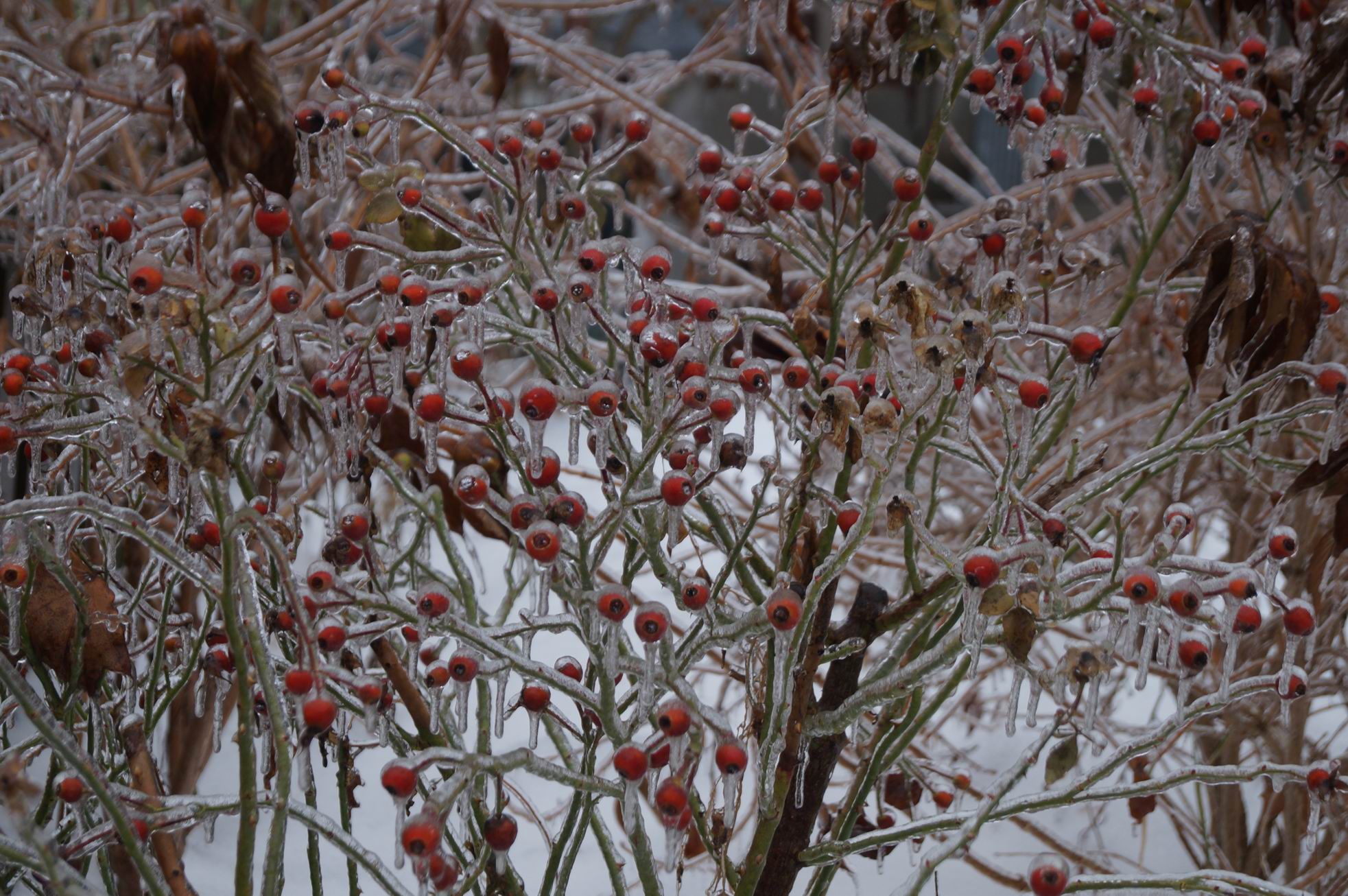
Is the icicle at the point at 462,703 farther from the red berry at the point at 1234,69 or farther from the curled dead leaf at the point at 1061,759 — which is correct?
the red berry at the point at 1234,69

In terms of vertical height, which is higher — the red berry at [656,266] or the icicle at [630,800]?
the red berry at [656,266]

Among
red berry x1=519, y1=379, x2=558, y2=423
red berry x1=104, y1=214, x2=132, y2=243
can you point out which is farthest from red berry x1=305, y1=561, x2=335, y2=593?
red berry x1=104, y1=214, x2=132, y2=243

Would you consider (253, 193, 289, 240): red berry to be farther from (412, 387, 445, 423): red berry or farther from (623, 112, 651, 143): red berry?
(623, 112, 651, 143): red berry

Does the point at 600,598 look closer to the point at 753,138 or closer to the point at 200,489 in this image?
the point at 200,489

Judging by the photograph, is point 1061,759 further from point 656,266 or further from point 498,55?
point 498,55

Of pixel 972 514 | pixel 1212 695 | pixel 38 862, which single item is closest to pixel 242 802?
pixel 38 862

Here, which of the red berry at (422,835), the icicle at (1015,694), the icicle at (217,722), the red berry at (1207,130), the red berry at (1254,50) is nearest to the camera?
the red berry at (422,835)

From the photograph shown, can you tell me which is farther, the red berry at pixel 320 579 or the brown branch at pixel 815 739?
the brown branch at pixel 815 739

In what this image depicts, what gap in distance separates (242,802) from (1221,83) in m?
0.66

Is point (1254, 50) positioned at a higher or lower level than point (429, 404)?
higher

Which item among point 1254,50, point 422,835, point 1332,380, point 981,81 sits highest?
point 1254,50

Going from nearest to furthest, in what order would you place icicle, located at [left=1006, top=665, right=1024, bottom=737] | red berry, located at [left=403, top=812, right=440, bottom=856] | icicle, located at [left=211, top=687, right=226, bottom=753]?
red berry, located at [left=403, top=812, right=440, bottom=856], icicle, located at [left=1006, top=665, right=1024, bottom=737], icicle, located at [left=211, top=687, right=226, bottom=753]

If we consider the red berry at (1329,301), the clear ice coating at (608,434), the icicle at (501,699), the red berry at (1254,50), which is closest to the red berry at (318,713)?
the clear ice coating at (608,434)

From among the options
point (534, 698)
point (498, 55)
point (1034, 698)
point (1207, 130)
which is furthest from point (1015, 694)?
point (498, 55)
